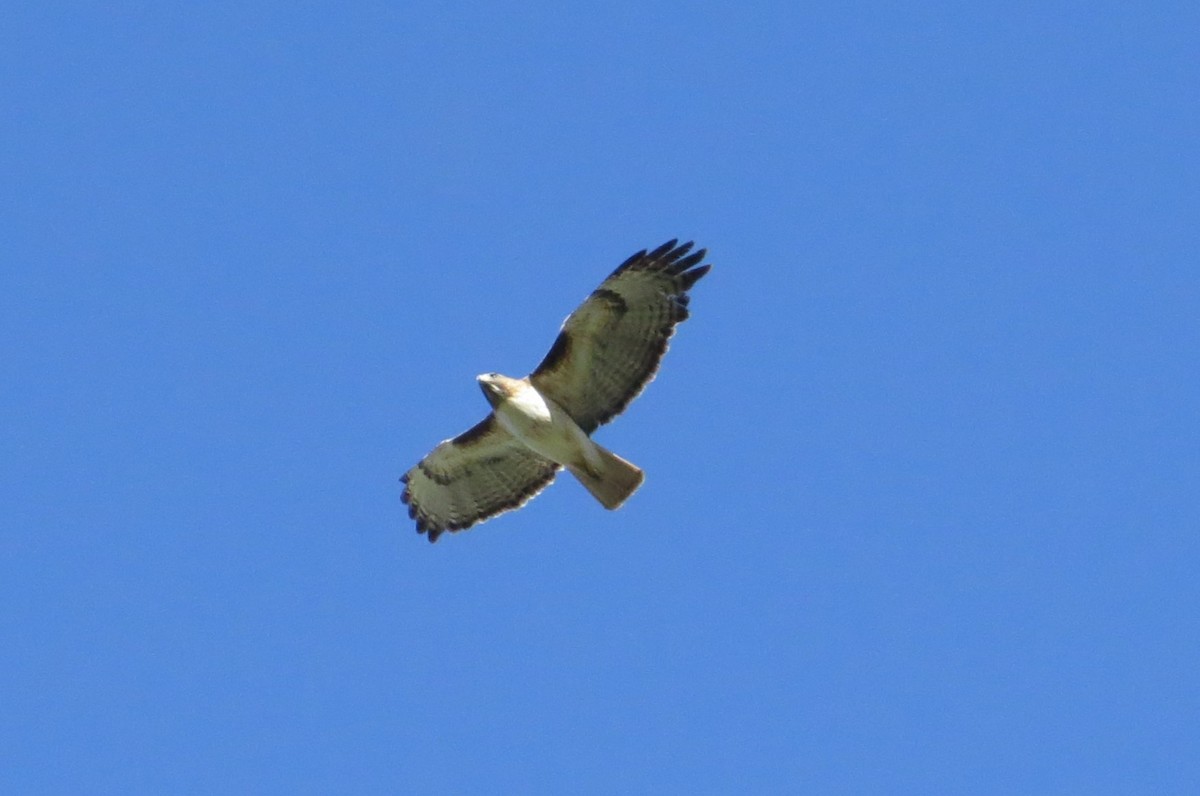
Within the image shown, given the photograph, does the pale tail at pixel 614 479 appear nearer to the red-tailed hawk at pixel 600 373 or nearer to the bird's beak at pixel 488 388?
the red-tailed hawk at pixel 600 373

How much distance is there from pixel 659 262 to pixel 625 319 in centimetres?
52

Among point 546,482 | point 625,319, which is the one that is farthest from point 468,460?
point 625,319

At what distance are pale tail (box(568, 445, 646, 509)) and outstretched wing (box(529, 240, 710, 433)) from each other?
0.30 m

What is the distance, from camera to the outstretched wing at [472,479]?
16156 mm

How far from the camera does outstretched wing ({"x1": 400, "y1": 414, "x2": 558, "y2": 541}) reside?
1616 centimetres

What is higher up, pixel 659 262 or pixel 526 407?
pixel 659 262

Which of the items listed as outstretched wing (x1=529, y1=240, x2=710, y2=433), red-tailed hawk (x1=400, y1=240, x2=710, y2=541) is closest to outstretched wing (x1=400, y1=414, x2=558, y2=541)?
red-tailed hawk (x1=400, y1=240, x2=710, y2=541)

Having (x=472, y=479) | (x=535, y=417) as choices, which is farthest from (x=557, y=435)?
(x=472, y=479)

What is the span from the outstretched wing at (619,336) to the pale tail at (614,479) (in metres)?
0.30

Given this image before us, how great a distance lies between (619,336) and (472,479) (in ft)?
7.18

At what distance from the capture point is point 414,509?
1703 centimetres

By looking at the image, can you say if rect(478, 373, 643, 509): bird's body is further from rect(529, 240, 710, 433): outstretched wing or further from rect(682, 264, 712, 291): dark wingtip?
rect(682, 264, 712, 291): dark wingtip

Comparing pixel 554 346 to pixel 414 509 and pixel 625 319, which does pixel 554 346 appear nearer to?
pixel 625 319

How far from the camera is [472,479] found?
16.6 m
